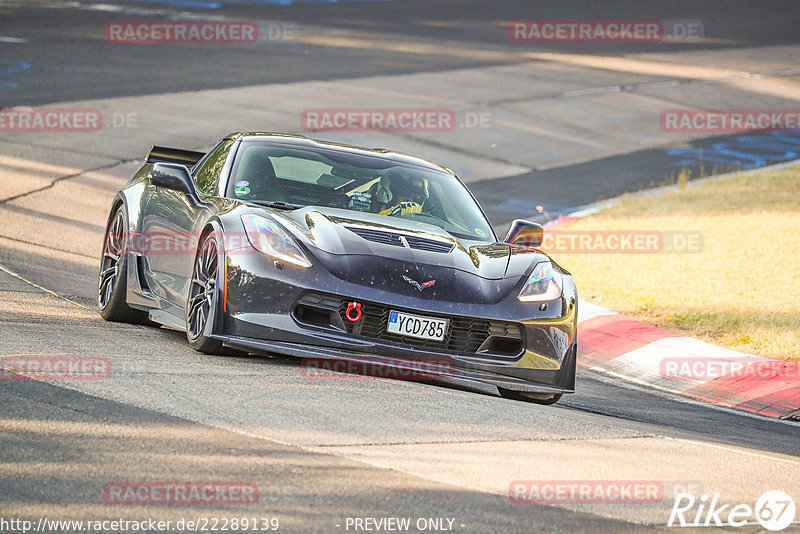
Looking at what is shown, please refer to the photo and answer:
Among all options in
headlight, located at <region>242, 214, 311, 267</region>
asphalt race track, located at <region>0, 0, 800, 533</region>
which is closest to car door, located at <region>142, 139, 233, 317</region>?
asphalt race track, located at <region>0, 0, 800, 533</region>

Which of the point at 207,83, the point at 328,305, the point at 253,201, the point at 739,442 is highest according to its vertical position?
the point at 207,83

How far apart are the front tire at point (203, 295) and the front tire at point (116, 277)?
46.3 inches

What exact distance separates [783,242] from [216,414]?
31.3ft

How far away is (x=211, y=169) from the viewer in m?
8.51

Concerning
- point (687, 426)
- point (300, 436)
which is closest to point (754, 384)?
point (687, 426)

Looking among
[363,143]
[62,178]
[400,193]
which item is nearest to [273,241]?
[400,193]

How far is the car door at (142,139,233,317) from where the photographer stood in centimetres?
771

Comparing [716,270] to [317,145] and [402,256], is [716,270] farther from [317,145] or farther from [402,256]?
[402,256]

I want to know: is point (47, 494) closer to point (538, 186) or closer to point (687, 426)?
point (687, 426)

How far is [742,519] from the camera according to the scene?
510 cm

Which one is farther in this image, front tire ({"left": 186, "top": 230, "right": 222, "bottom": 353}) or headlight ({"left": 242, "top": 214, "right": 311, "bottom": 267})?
front tire ({"left": 186, "top": 230, "right": 222, "bottom": 353})

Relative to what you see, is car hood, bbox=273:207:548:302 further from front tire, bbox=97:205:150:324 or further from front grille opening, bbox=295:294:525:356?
front tire, bbox=97:205:150:324

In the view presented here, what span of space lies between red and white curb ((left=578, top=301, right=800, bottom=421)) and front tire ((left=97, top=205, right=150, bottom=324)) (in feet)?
11.9

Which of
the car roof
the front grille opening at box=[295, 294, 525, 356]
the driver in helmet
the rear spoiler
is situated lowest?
the front grille opening at box=[295, 294, 525, 356]
